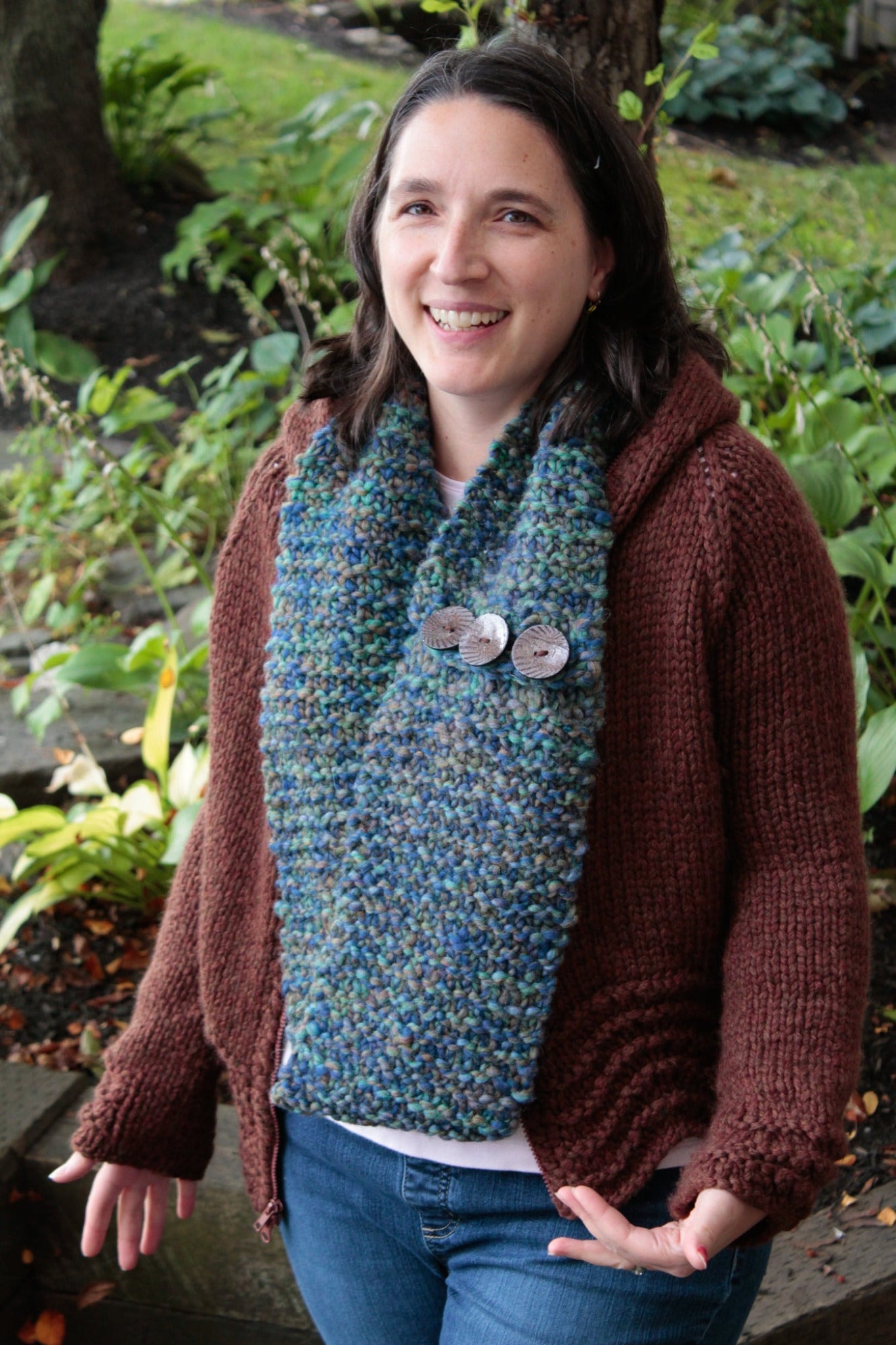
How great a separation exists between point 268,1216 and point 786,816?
76 centimetres

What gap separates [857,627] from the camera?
2.39 meters

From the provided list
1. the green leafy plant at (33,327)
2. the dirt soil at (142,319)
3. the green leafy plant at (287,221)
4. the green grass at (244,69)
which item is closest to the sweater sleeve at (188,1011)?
the green leafy plant at (33,327)

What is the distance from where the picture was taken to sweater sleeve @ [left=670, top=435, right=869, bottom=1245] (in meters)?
1.18

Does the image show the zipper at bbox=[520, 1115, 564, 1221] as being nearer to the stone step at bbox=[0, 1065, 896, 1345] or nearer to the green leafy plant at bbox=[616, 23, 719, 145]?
the stone step at bbox=[0, 1065, 896, 1345]

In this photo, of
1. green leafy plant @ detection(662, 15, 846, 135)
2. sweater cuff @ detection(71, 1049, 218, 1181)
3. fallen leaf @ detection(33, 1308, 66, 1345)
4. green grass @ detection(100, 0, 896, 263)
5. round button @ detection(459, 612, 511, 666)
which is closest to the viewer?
round button @ detection(459, 612, 511, 666)

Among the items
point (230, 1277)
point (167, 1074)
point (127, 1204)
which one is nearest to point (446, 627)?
point (167, 1074)

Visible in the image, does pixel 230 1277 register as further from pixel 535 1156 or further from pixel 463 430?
pixel 463 430

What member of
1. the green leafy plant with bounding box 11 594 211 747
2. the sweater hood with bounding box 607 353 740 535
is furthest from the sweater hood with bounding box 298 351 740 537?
the green leafy plant with bounding box 11 594 211 747

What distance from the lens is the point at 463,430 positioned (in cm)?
141

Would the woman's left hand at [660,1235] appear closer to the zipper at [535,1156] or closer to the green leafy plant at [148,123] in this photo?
the zipper at [535,1156]

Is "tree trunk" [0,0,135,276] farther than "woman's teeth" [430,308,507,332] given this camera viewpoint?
Yes

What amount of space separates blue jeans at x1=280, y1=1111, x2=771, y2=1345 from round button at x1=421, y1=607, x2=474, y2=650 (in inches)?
20.9

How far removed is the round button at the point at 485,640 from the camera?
4.04 ft

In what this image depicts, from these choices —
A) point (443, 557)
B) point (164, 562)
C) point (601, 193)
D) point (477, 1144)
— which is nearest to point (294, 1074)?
point (477, 1144)
